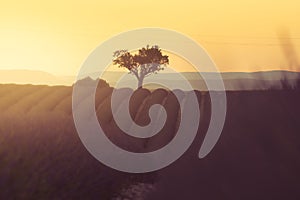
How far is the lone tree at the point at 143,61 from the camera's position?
8138cm

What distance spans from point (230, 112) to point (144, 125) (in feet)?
26.7

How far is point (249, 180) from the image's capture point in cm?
1458

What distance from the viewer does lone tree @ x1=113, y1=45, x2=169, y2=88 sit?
81.4m

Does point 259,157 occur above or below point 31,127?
below

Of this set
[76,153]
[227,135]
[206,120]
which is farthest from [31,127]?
[206,120]

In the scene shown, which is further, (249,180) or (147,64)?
(147,64)

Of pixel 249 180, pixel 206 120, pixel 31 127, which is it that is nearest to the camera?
pixel 31 127

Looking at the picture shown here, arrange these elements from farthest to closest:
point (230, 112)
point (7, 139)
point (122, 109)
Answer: point (122, 109), point (230, 112), point (7, 139)

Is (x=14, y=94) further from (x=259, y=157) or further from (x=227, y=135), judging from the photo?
(x=259, y=157)

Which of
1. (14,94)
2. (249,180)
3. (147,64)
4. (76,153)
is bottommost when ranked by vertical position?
(249,180)

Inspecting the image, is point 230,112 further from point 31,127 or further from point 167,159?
point 31,127

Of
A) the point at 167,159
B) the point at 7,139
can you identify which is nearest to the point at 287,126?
the point at 167,159

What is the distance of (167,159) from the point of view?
18031 mm

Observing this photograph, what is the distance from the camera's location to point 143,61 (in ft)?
268
